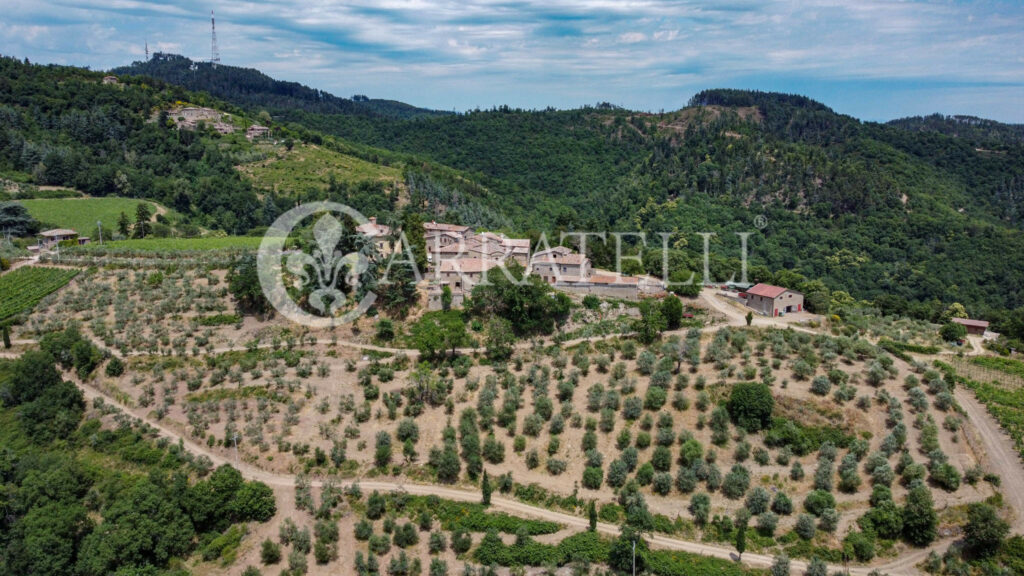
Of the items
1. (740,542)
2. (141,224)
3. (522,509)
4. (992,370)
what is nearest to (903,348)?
(992,370)

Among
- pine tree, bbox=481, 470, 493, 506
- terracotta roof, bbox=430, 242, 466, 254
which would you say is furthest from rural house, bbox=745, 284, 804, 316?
pine tree, bbox=481, 470, 493, 506

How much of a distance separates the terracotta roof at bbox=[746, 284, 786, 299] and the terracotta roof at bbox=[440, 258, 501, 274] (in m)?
21.4

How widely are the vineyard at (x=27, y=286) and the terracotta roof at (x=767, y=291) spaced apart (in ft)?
190

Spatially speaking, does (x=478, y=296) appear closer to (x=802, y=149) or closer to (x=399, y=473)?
(x=399, y=473)

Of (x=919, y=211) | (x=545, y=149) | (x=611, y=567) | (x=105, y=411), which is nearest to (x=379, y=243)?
(x=105, y=411)

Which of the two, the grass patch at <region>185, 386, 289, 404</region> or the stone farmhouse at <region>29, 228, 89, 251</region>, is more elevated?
the stone farmhouse at <region>29, 228, 89, 251</region>

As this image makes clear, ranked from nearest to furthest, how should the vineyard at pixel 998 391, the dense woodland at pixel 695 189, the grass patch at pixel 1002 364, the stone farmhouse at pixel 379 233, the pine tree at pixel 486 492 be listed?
the pine tree at pixel 486 492 < the vineyard at pixel 998 391 < the grass patch at pixel 1002 364 < the stone farmhouse at pixel 379 233 < the dense woodland at pixel 695 189

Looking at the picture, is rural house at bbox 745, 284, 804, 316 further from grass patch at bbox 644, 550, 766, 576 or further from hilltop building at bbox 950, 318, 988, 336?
grass patch at bbox 644, 550, 766, 576

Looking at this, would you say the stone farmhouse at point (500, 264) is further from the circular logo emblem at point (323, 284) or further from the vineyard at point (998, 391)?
the vineyard at point (998, 391)

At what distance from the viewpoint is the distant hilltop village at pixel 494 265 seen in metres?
Answer: 49.4

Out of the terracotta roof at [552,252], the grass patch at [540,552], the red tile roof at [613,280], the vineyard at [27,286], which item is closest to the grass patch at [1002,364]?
the red tile roof at [613,280]

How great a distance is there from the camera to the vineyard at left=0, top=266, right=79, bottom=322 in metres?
47.3

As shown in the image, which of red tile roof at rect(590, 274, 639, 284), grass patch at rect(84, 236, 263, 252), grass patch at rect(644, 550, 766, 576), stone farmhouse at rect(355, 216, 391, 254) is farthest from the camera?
grass patch at rect(84, 236, 263, 252)

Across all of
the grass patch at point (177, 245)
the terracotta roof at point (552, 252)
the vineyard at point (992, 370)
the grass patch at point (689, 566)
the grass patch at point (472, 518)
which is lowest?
the grass patch at point (689, 566)
